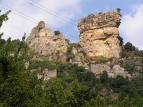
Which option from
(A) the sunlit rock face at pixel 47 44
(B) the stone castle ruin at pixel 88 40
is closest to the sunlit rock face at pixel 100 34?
(B) the stone castle ruin at pixel 88 40

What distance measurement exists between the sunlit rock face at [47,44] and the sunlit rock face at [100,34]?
552 cm

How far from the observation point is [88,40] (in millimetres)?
118625

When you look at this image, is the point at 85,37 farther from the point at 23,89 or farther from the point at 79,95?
the point at 23,89

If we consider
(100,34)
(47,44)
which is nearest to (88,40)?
(100,34)

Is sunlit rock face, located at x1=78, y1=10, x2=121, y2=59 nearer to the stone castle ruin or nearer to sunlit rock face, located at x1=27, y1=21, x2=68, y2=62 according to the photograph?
the stone castle ruin

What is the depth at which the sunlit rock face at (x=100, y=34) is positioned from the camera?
11488 cm

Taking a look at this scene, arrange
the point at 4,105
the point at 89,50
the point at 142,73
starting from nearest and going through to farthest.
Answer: the point at 4,105 < the point at 142,73 < the point at 89,50

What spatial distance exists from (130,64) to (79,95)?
250ft

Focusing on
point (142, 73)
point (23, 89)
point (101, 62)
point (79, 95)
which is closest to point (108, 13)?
point (101, 62)

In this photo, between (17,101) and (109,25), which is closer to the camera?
(17,101)

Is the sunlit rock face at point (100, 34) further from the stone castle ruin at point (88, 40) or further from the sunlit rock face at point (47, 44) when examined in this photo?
the sunlit rock face at point (47, 44)

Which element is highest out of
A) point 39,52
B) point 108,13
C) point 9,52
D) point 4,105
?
point 108,13

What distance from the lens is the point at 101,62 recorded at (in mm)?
109188

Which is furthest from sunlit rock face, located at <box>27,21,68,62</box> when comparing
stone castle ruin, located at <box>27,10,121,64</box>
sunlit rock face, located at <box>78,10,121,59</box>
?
sunlit rock face, located at <box>78,10,121,59</box>
